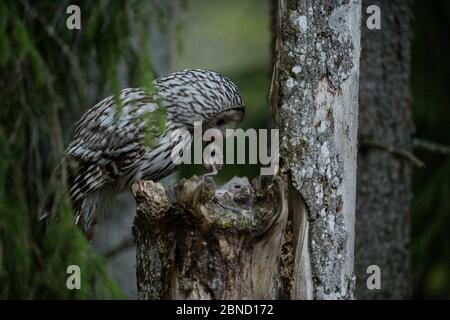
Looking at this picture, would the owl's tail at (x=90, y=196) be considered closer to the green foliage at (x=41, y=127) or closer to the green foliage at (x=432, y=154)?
the green foliage at (x=41, y=127)

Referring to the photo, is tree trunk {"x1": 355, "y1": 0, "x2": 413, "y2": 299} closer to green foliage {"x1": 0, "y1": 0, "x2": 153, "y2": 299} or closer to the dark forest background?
the dark forest background

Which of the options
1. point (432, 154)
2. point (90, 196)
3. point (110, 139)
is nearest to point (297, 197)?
point (110, 139)

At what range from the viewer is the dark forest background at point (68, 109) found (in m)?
4.57

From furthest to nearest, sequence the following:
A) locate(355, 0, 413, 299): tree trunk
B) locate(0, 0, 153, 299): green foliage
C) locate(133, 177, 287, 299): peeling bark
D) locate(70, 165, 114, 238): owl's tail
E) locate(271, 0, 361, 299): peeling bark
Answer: locate(355, 0, 413, 299): tree trunk → locate(70, 165, 114, 238): owl's tail → locate(0, 0, 153, 299): green foliage → locate(271, 0, 361, 299): peeling bark → locate(133, 177, 287, 299): peeling bark

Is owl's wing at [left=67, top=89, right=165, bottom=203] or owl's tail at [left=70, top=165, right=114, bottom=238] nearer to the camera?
owl's wing at [left=67, top=89, right=165, bottom=203]

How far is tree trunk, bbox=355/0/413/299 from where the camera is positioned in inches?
221

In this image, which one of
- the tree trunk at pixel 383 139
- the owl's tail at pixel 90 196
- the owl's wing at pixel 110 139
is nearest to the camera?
the owl's wing at pixel 110 139

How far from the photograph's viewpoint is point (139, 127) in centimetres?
491

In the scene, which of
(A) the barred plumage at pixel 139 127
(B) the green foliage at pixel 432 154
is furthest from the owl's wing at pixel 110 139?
(B) the green foliage at pixel 432 154

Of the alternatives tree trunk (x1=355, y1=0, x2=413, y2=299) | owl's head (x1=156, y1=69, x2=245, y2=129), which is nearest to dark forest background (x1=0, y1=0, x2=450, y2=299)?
owl's head (x1=156, y1=69, x2=245, y2=129)

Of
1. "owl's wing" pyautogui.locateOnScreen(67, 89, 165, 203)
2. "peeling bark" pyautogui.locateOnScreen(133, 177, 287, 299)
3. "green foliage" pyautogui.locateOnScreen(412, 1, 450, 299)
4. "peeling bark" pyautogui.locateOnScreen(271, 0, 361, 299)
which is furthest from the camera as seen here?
"green foliage" pyautogui.locateOnScreen(412, 1, 450, 299)

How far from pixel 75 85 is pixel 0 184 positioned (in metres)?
1.16

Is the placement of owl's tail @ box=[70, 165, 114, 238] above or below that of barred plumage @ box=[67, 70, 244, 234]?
below
